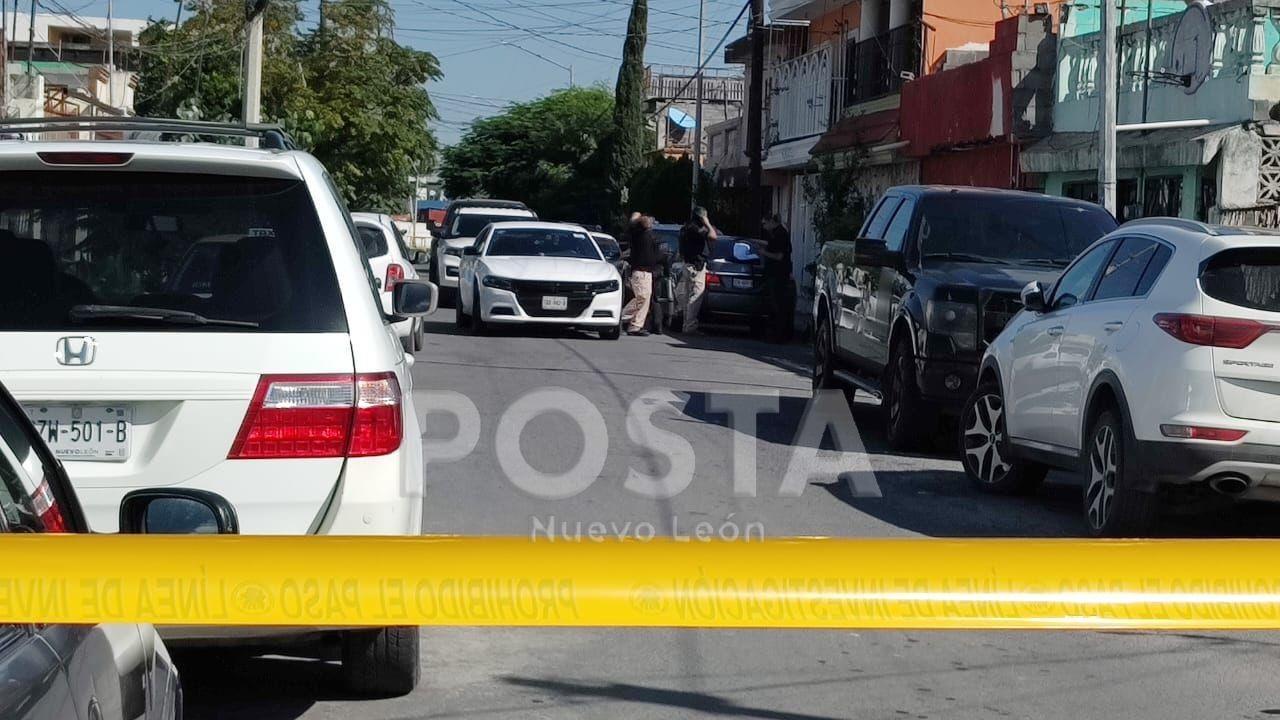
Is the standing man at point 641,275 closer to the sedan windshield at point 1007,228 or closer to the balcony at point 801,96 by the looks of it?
the sedan windshield at point 1007,228

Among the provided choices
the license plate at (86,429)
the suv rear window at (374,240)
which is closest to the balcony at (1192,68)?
the suv rear window at (374,240)

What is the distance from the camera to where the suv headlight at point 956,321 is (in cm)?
1187

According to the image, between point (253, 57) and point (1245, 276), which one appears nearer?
point (1245, 276)

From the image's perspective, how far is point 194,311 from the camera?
4941 mm

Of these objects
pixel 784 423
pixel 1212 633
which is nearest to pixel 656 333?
pixel 784 423

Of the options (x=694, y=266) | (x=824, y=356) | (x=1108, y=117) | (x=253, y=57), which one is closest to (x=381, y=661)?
(x=824, y=356)

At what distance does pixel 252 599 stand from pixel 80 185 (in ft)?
8.57

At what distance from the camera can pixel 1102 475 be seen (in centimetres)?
904

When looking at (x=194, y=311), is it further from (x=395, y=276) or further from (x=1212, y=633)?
(x=395, y=276)

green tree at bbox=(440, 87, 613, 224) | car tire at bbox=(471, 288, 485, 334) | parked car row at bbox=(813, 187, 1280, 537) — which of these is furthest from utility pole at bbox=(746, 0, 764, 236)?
green tree at bbox=(440, 87, 613, 224)

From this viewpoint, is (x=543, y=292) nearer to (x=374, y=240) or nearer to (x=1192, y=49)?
(x=374, y=240)

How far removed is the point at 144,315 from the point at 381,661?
133 centimetres

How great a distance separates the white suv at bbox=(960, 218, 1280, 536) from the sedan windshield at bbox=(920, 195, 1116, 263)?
276 cm

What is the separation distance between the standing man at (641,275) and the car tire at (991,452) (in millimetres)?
13407
